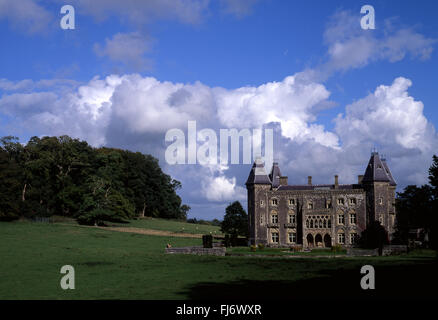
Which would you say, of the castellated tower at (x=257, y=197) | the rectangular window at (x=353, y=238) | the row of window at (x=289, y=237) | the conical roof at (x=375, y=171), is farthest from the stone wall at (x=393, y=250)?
the castellated tower at (x=257, y=197)

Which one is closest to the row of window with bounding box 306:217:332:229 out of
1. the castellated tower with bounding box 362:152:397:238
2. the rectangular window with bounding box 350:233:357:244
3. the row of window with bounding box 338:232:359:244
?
the row of window with bounding box 338:232:359:244

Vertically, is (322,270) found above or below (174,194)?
below

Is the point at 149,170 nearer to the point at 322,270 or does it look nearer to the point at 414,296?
the point at 322,270

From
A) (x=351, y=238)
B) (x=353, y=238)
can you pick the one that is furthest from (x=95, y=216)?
(x=353, y=238)

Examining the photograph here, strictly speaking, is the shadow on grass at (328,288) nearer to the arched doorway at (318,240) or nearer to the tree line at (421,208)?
the tree line at (421,208)

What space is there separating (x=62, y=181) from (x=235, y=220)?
112ft

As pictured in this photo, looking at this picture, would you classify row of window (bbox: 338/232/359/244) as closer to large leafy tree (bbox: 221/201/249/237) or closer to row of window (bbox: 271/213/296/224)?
row of window (bbox: 271/213/296/224)

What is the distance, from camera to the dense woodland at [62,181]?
7894cm

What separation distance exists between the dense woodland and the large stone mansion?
26.6m

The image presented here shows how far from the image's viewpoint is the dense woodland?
78.9 m

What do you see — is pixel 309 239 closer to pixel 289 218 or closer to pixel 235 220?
pixel 289 218
